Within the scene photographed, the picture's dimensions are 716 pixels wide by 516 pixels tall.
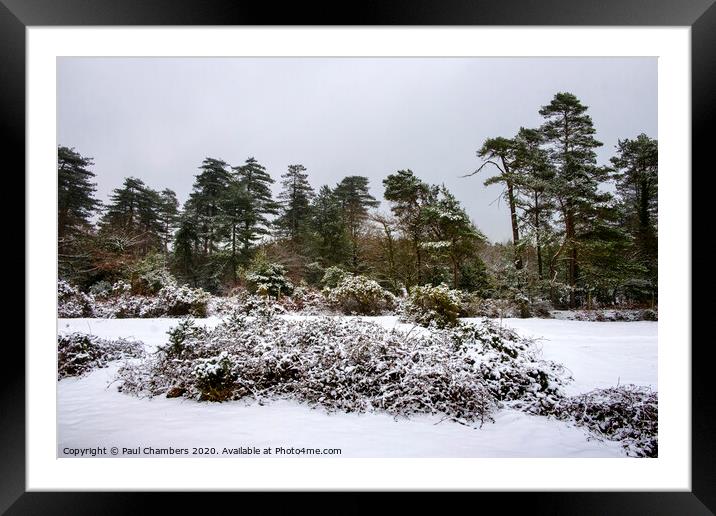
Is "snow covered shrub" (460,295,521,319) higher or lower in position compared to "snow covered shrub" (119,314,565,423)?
higher

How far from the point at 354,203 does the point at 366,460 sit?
2.86 m

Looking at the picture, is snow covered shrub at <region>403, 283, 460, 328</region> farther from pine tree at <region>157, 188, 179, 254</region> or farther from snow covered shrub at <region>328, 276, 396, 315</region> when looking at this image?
pine tree at <region>157, 188, 179, 254</region>

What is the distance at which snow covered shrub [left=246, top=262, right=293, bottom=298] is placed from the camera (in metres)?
3.79

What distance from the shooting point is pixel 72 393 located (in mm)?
3064

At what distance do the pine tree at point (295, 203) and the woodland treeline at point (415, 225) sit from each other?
0.6 inches

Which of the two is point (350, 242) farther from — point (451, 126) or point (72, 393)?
point (72, 393)

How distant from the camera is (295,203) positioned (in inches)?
150

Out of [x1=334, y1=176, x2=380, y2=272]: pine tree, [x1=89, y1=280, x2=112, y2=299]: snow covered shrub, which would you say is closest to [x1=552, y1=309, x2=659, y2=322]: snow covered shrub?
[x1=334, y1=176, x2=380, y2=272]: pine tree

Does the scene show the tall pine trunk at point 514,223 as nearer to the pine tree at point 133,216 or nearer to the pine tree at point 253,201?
the pine tree at point 253,201

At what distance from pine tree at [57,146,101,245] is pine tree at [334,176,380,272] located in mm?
2954

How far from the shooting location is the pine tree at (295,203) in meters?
3.59
